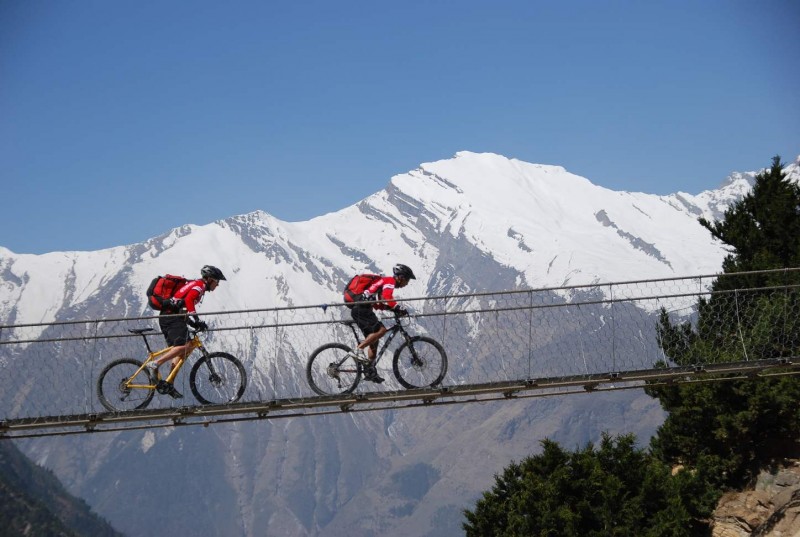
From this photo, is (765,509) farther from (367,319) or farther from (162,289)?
(162,289)

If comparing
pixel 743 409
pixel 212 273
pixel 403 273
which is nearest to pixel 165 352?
pixel 212 273

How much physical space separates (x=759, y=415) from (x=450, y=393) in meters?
22.9

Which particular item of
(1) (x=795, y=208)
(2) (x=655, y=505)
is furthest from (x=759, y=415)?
(1) (x=795, y=208)

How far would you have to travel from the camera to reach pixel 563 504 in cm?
4606

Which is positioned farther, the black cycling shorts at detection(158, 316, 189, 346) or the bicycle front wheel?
the bicycle front wheel

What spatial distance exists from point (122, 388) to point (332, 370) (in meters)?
4.45

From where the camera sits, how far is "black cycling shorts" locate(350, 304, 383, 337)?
76.5 ft

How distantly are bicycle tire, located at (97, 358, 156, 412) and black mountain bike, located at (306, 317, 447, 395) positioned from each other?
11.2 ft

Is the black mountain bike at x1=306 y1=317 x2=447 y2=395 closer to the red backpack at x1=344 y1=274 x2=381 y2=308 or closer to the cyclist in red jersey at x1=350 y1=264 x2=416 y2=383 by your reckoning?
the cyclist in red jersey at x1=350 y1=264 x2=416 y2=383

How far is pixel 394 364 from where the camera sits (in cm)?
2400

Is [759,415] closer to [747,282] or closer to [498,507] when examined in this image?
[747,282]

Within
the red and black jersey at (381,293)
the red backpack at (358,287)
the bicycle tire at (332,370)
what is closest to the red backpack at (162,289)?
the bicycle tire at (332,370)

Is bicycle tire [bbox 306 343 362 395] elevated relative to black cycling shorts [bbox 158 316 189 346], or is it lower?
lower

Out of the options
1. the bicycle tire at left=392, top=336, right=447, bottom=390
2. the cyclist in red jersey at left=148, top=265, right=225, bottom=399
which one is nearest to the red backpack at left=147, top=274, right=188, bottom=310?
the cyclist in red jersey at left=148, top=265, right=225, bottom=399
